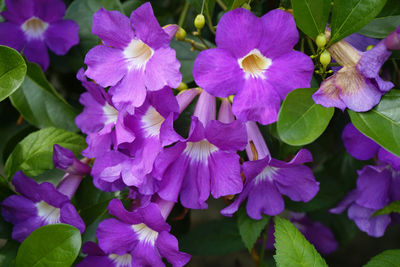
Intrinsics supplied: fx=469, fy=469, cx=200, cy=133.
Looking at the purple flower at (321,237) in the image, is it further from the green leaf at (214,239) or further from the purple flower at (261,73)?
the purple flower at (261,73)

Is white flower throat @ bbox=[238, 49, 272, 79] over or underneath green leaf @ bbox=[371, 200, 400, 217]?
over

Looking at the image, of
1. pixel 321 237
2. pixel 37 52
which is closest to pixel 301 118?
pixel 37 52

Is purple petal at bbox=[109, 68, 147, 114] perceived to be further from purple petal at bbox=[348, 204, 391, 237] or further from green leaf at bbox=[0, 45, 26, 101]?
purple petal at bbox=[348, 204, 391, 237]

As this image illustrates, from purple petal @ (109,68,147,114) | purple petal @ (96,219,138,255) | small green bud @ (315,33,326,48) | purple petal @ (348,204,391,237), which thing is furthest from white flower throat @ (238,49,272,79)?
purple petal @ (348,204,391,237)

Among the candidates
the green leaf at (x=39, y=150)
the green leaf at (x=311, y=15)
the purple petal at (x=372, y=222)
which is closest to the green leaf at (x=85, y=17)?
the green leaf at (x=39, y=150)

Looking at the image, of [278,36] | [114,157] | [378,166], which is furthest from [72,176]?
[378,166]

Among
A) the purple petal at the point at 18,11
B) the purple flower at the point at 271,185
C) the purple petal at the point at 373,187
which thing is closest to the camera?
the purple flower at the point at 271,185

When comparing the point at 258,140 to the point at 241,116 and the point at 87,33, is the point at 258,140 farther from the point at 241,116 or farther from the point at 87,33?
the point at 87,33
